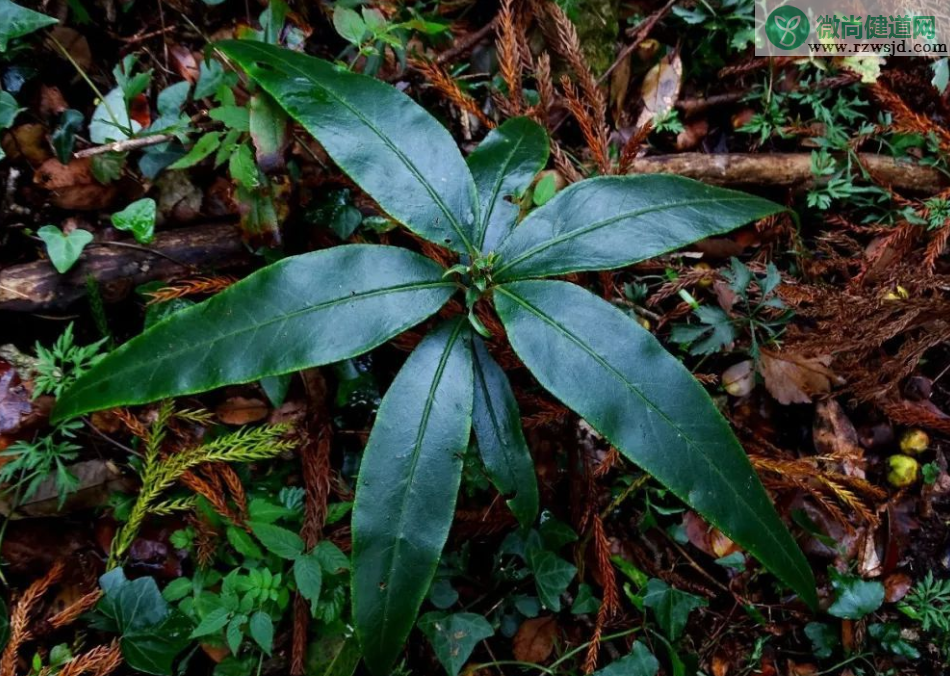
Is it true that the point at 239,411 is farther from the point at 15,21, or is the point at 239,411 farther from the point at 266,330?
the point at 15,21

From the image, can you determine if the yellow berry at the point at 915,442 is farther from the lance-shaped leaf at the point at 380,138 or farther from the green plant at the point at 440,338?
the lance-shaped leaf at the point at 380,138

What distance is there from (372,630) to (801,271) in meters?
1.77

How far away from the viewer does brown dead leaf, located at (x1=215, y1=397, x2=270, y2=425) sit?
70.2 inches

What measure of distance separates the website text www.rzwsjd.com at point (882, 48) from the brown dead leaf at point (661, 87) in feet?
1.65

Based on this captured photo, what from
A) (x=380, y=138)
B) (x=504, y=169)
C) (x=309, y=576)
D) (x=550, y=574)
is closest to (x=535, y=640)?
(x=550, y=574)

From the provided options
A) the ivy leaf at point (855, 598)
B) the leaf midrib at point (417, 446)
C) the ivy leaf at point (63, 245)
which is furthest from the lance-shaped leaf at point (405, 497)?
the ivy leaf at point (855, 598)

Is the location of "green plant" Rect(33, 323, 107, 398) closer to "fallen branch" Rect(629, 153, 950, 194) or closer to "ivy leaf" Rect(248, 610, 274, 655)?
"ivy leaf" Rect(248, 610, 274, 655)

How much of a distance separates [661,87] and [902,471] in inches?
60.4

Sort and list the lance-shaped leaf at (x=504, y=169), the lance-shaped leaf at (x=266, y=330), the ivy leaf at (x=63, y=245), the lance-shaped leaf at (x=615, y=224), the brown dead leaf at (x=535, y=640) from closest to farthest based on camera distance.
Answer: the lance-shaped leaf at (x=266, y=330) < the lance-shaped leaf at (x=615, y=224) < the lance-shaped leaf at (x=504, y=169) < the ivy leaf at (x=63, y=245) < the brown dead leaf at (x=535, y=640)

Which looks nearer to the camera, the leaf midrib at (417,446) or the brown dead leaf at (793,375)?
the leaf midrib at (417,446)

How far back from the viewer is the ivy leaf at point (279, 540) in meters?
1.55

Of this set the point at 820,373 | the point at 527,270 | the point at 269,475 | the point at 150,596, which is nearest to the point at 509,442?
the point at 527,270

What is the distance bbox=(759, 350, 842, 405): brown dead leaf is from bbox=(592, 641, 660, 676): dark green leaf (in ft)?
2.89

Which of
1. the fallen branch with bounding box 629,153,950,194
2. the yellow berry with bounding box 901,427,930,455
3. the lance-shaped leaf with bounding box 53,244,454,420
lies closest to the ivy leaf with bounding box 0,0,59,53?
the lance-shaped leaf with bounding box 53,244,454,420
